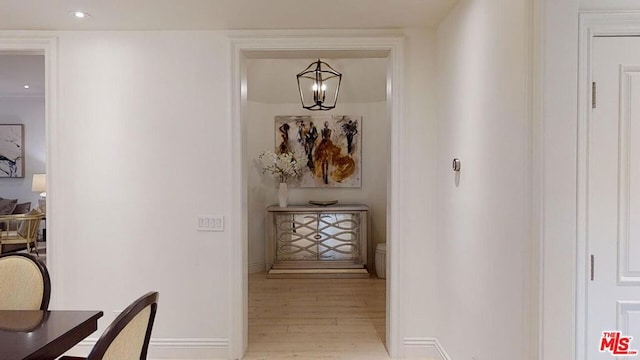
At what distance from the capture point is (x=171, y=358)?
3.02 metres

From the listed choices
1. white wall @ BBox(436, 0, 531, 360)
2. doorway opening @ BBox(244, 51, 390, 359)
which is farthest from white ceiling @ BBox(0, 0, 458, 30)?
doorway opening @ BBox(244, 51, 390, 359)

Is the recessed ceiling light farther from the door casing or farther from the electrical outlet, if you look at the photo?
the electrical outlet

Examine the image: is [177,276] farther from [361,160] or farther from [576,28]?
[361,160]

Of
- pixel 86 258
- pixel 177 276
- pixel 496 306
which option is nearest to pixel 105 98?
pixel 86 258

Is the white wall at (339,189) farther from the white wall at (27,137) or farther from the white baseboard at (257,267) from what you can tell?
the white wall at (27,137)

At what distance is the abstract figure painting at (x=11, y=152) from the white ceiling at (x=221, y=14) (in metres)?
6.18

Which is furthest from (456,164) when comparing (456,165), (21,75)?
(21,75)

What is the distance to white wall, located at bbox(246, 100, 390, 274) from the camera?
19.5 feet

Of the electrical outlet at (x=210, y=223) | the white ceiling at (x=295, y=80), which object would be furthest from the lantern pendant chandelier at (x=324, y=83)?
the electrical outlet at (x=210, y=223)

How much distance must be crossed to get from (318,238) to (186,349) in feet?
9.20

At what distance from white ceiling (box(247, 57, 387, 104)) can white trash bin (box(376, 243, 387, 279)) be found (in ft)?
7.21

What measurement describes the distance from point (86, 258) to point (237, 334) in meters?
1.30

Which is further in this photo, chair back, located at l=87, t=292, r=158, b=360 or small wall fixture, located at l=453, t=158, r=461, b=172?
small wall fixture, located at l=453, t=158, r=461, b=172

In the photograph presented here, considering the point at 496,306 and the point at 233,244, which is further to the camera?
the point at 233,244
